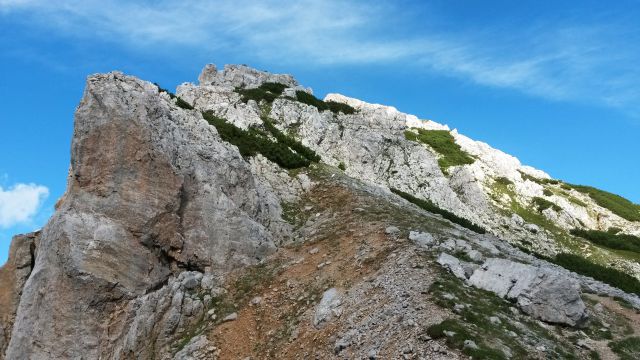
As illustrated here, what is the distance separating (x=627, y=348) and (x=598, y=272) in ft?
86.8

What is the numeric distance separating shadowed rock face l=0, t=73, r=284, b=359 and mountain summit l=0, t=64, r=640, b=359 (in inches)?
3.1

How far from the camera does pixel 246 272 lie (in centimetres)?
2888

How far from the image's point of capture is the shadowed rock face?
2628 cm

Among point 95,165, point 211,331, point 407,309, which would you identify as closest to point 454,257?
point 407,309

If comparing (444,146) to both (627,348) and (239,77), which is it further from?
(627,348)

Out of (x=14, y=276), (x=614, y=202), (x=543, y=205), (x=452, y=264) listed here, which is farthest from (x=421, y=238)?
(x=614, y=202)

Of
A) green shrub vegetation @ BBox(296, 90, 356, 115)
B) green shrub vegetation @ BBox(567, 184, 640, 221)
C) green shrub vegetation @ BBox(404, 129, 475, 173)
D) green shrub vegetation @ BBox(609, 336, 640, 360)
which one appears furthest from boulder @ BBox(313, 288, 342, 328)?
green shrub vegetation @ BBox(567, 184, 640, 221)

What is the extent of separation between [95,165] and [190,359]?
508 inches

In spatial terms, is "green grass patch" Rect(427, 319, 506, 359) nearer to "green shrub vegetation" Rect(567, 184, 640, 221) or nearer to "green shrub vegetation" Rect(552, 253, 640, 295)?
"green shrub vegetation" Rect(552, 253, 640, 295)

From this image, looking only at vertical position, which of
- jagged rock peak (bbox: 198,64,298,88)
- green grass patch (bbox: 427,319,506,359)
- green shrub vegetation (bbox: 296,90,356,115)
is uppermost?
jagged rock peak (bbox: 198,64,298,88)

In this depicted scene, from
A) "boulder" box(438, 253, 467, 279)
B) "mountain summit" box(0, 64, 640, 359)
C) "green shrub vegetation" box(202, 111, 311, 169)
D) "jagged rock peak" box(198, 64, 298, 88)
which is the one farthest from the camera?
"jagged rock peak" box(198, 64, 298, 88)

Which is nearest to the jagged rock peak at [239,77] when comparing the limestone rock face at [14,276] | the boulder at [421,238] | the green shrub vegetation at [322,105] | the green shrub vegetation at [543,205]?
the green shrub vegetation at [322,105]

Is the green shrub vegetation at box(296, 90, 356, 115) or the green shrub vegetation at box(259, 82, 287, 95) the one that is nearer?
the green shrub vegetation at box(296, 90, 356, 115)

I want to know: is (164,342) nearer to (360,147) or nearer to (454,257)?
(454,257)
